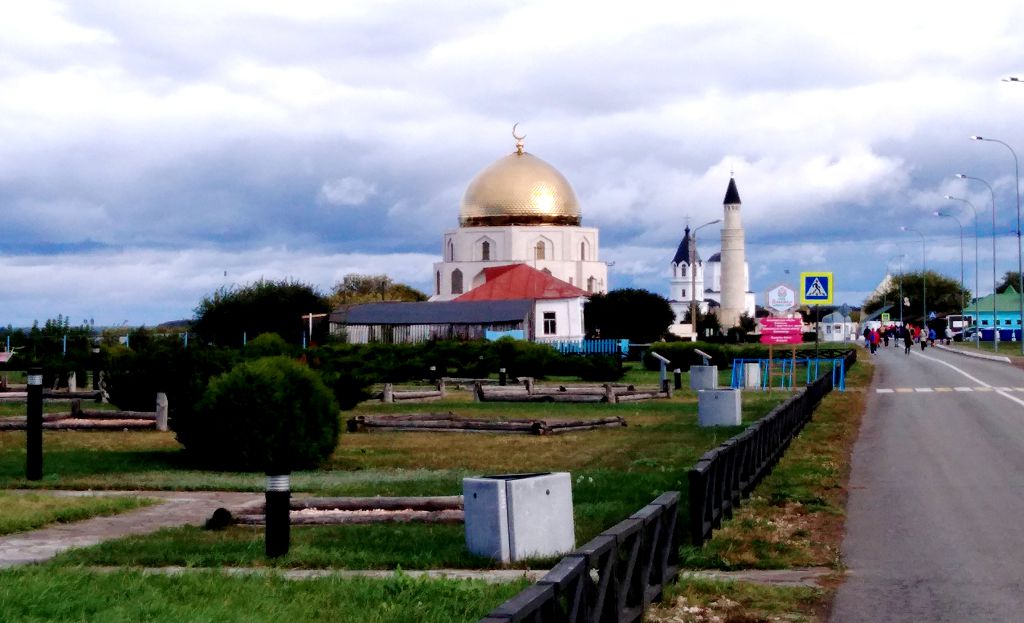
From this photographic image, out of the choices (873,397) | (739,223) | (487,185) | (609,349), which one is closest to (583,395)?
(873,397)

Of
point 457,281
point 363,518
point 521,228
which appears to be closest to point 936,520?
point 363,518

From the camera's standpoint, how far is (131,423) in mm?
24797

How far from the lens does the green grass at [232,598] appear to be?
7.91 m

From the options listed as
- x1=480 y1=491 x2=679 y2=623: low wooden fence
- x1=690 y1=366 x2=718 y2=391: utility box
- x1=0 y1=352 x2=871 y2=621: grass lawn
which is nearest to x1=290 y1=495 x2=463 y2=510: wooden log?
x1=0 y1=352 x2=871 y2=621: grass lawn

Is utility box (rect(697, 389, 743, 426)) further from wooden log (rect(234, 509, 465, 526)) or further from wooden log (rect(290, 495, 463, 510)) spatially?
wooden log (rect(234, 509, 465, 526))

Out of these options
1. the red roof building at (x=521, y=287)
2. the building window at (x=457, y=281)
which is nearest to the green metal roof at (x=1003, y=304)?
the building window at (x=457, y=281)

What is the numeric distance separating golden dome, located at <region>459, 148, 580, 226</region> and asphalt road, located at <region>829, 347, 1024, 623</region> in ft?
304

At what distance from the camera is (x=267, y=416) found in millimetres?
17984

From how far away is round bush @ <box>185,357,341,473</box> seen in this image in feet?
58.9

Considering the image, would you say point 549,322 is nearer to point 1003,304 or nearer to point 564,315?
point 564,315

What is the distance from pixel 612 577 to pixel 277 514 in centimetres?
348

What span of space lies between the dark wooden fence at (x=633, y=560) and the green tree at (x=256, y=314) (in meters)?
73.6

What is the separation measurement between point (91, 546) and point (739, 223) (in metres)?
151

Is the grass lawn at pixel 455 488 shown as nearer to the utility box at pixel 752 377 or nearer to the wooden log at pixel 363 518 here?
the wooden log at pixel 363 518
